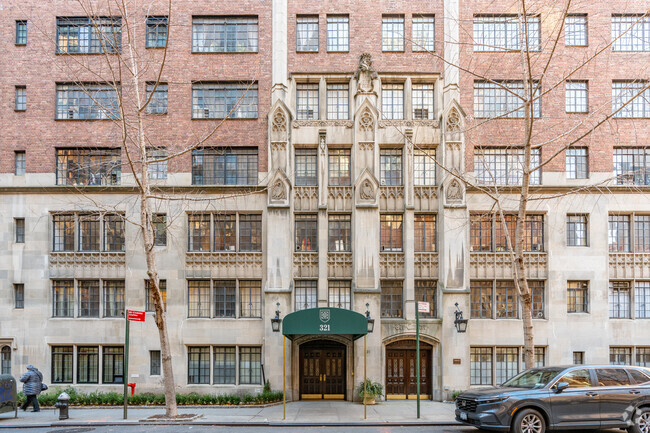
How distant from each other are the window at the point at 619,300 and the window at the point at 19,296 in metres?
27.3

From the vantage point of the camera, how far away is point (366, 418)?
59.4 ft

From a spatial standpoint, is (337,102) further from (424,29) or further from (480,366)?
(480,366)

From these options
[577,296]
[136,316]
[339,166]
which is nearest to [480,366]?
[577,296]

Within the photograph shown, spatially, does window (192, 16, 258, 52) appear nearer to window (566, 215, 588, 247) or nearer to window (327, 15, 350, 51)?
window (327, 15, 350, 51)

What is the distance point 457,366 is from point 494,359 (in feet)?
6.71

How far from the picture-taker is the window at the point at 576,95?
2464 cm

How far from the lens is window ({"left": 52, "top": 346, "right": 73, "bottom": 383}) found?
77.3 feet

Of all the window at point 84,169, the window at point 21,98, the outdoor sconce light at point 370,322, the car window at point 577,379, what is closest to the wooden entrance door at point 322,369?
the outdoor sconce light at point 370,322

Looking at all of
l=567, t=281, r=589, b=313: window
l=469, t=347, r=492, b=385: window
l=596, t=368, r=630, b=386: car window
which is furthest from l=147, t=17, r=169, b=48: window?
l=596, t=368, r=630, b=386: car window

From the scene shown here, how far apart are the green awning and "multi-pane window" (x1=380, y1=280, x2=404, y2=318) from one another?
5133 mm

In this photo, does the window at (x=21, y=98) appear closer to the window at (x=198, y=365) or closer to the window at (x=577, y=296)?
the window at (x=198, y=365)

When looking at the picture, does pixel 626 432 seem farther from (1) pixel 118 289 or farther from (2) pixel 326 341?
(1) pixel 118 289

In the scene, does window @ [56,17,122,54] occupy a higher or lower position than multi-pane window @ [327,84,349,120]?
higher

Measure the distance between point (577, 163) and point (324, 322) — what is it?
14.8m
